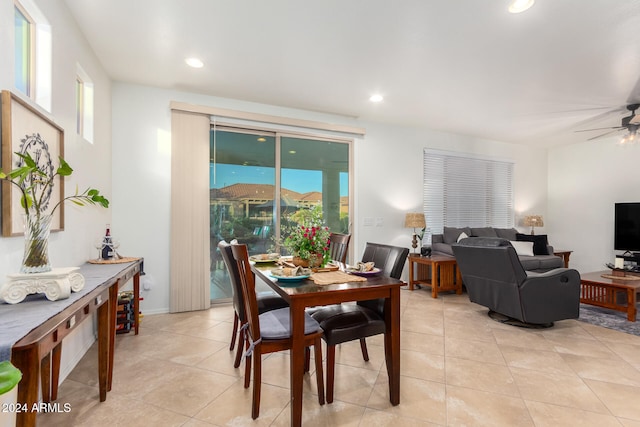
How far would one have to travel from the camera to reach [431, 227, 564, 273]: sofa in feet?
15.3

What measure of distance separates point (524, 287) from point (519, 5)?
2.37m

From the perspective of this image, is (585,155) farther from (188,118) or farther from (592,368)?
(188,118)

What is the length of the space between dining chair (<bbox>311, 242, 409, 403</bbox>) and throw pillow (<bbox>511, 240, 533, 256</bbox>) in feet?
12.5

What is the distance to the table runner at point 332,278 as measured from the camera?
181cm

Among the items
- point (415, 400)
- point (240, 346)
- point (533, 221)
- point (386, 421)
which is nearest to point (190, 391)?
point (240, 346)

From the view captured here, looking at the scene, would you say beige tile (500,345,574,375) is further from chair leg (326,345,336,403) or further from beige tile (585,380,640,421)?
chair leg (326,345,336,403)

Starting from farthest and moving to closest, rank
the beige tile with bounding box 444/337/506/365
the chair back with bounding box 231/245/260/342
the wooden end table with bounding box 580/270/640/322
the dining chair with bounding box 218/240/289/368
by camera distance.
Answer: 1. the wooden end table with bounding box 580/270/640/322
2. the beige tile with bounding box 444/337/506/365
3. the dining chair with bounding box 218/240/289/368
4. the chair back with bounding box 231/245/260/342

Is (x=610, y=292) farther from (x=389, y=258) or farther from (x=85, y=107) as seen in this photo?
(x=85, y=107)

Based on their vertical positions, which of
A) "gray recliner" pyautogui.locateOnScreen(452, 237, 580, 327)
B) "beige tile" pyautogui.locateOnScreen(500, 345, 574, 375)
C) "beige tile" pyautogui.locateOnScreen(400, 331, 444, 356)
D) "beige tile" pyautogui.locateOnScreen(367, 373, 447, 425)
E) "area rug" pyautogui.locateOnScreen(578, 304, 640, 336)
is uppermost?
"gray recliner" pyautogui.locateOnScreen(452, 237, 580, 327)

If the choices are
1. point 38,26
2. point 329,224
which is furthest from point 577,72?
point 38,26

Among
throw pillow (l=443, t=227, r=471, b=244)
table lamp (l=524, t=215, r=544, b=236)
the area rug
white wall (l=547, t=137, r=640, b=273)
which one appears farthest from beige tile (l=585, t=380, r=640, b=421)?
white wall (l=547, t=137, r=640, b=273)

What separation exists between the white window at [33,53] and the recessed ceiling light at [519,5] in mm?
3004

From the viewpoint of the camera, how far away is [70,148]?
2.28m

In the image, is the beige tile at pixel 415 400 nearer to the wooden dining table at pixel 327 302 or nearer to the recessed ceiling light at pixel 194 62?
the wooden dining table at pixel 327 302
